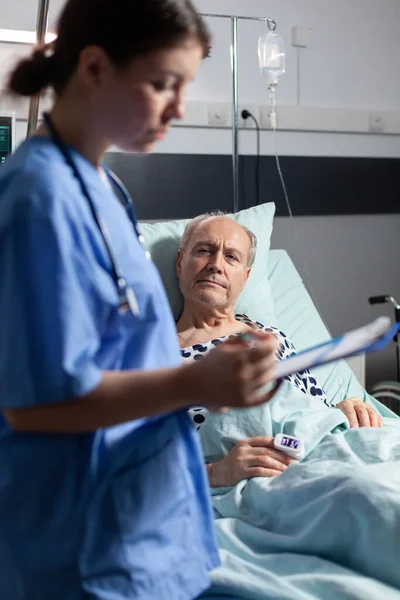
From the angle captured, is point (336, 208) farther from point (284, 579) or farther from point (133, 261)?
point (133, 261)

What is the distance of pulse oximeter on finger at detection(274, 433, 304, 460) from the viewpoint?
1683mm

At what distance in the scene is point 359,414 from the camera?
2014 mm

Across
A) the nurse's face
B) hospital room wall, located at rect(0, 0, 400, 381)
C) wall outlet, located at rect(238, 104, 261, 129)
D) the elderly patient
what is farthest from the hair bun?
wall outlet, located at rect(238, 104, 261, 129)

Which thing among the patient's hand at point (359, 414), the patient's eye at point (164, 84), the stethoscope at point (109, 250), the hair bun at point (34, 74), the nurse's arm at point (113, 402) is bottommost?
the patient's hand at point (359, 414)

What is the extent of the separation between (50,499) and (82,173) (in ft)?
1.31

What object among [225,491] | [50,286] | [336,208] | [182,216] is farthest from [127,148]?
[336,208]

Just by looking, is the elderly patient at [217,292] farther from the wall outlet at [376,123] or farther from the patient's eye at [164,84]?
the wall outlet at [376,123]

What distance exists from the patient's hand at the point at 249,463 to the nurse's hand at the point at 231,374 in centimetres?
85

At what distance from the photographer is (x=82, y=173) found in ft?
2.90

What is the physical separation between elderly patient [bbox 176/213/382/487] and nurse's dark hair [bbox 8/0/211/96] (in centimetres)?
119

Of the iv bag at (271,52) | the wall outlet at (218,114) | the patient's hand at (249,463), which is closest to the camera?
the patient's hand at (249,463)

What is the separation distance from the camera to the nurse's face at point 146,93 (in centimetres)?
84

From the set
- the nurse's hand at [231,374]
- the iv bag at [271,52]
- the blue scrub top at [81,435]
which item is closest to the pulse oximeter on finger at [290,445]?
the blue scrub top at [81,435]

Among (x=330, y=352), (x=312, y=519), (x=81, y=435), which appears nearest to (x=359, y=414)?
(x=312, y=519)
